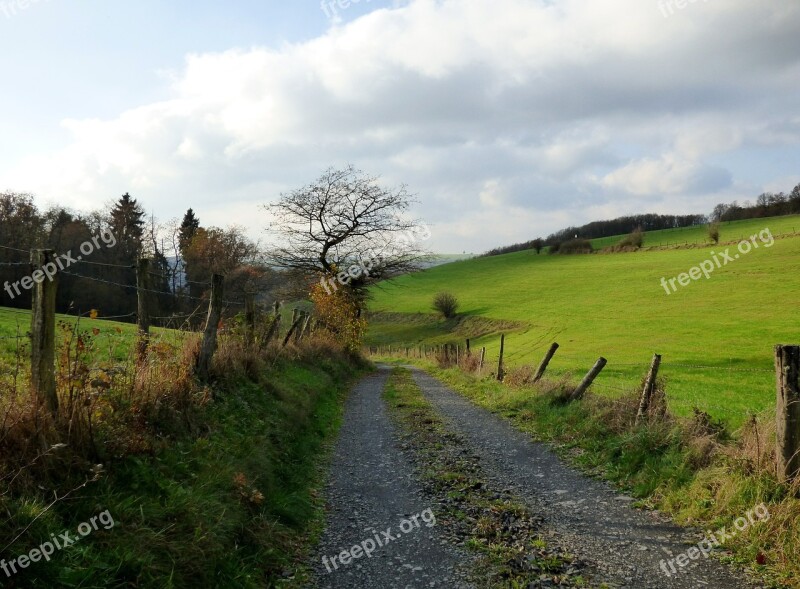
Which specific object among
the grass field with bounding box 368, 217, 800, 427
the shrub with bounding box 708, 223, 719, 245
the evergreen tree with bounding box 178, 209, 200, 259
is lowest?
the grass field with bounding box 368, 217, 800, 427

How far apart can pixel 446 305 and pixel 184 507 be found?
65373mm

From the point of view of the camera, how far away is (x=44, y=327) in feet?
17.8

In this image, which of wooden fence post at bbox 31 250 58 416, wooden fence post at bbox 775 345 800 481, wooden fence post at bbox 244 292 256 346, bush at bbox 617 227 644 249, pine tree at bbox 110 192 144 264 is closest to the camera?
wooden fence post at bbox 31 250 58 416

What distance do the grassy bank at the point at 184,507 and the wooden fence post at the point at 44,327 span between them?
777mm

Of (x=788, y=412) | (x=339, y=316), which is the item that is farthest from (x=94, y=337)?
(x=339, y=316)

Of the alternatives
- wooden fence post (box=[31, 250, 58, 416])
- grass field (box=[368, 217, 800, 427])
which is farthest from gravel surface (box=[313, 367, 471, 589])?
grass field (box=[368, 217, 800, 427])

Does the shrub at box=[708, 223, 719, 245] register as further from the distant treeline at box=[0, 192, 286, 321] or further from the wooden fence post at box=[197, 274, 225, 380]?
the wooden fence post at box=[197, 274, 225, 380]

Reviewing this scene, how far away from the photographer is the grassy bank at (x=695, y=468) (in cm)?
548

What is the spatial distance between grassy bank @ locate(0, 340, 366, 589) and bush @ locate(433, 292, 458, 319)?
60444 mm

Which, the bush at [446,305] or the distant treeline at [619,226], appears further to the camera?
the distant treeline at [619,226]

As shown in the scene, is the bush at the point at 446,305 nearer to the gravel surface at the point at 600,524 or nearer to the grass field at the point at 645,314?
the grass field at the point at 645,314

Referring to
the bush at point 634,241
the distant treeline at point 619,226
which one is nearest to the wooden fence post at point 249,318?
the bush at point 634,241

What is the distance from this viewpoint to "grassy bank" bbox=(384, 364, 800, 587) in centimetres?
548

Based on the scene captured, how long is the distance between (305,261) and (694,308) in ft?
108
